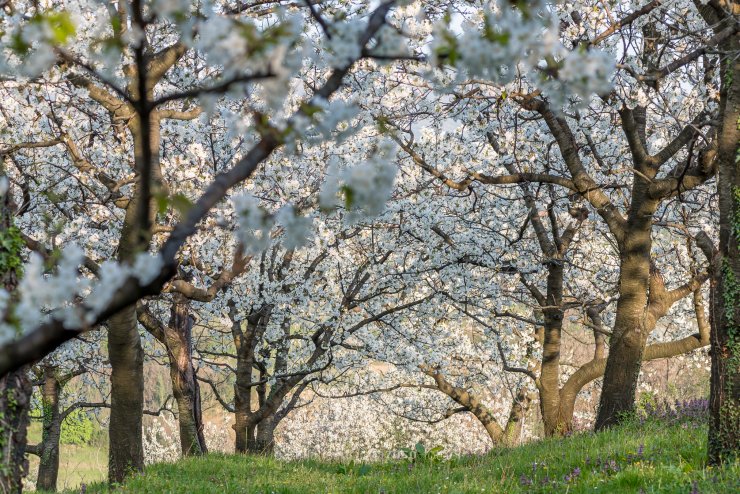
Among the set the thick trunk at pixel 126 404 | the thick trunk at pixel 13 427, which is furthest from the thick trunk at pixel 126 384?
the thick trunk at pixel 13 427

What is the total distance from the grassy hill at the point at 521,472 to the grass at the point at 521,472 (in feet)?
0.04

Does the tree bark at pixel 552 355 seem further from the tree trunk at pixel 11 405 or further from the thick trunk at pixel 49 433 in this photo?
the thick trunk at pixel 49 433

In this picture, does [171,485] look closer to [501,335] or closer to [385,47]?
[385,47]

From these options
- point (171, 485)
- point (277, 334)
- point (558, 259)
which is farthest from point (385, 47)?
point (277, 334)

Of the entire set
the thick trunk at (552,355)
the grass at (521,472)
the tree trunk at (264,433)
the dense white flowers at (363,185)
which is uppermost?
the thick trunk at (552,355)

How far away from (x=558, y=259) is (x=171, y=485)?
8970mm

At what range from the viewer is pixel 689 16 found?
10641 millimetres

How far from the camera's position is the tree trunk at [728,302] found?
6.61 meters

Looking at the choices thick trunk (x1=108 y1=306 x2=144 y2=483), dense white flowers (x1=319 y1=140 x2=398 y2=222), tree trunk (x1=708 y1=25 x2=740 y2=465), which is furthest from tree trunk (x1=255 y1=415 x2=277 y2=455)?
dense white flowers (x1=319 y1=140 x2=398 y2=222)

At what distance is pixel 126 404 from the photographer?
32.7 feet

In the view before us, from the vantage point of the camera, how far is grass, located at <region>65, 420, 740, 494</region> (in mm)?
5910

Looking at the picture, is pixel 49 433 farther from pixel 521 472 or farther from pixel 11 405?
pixel 11 405

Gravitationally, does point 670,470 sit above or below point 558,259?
below

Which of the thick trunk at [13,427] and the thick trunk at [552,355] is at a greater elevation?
the thick trunk at [552,355]
